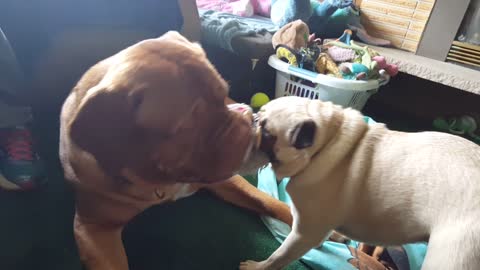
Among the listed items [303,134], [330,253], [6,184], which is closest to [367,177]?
[303,134]

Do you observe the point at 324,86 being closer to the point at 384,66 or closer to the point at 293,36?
the point at 293,36

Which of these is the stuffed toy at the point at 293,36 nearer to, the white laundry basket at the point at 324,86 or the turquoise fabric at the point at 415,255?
the white laundry basket at the point at 324,86

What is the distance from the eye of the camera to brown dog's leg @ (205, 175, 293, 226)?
1.59 metres

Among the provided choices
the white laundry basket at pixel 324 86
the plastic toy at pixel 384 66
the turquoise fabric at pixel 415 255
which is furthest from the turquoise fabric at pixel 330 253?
the plastic toy at pixel 384 66

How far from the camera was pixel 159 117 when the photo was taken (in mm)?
900

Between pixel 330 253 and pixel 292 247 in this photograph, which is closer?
pixel 292 247

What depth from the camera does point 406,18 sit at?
2.78m

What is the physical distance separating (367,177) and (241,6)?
196 cm

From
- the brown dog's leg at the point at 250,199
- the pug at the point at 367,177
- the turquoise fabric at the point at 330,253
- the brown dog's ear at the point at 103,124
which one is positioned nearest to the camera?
the brown dog's ear at the point at 103,124

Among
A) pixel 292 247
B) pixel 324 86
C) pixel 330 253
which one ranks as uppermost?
pixel 324 86

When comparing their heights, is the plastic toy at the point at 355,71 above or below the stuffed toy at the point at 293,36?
below

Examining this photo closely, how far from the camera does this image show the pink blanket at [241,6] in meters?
2.81

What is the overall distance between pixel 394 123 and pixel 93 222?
2277mm

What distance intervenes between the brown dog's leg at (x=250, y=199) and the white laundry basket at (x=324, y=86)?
31.9 inches
